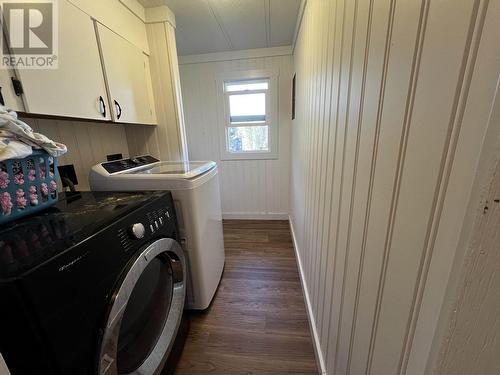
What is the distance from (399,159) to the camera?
18.4 inches

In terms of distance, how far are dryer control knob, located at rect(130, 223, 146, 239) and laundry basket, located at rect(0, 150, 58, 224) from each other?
41 cm

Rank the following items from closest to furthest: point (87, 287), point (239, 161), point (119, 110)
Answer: point (87, 287)
point (119, 110)
point (239, 161)

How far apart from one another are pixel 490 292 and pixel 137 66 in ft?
6.89

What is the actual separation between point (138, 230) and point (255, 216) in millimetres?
2358

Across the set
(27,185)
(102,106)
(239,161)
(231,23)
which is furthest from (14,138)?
(239,161)

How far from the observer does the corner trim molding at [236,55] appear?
8.23 feet

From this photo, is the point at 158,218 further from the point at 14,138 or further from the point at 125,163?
the point at 125,163

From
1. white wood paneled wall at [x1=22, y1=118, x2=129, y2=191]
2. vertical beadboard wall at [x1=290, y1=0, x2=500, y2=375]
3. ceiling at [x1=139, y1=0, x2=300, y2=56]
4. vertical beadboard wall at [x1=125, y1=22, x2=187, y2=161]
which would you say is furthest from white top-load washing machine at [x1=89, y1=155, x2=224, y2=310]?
ceiling at [x1=139, y1=0, x2=300, y2=56]

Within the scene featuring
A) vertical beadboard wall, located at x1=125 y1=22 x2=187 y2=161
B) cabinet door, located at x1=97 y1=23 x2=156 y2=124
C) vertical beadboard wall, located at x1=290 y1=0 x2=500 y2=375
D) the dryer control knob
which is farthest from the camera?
vertical beadboard wall, located at x1=125 y1=22 x2=187 y2=161

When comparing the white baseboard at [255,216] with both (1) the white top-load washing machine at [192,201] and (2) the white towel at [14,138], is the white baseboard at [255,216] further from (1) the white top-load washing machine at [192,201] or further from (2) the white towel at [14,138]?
(2) the white towel at [14,138]

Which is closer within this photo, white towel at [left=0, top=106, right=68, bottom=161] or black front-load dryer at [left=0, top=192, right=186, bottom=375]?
black front-load dryer at [left=0, top=192, right=186, bottom=375]

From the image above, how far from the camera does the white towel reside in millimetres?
702

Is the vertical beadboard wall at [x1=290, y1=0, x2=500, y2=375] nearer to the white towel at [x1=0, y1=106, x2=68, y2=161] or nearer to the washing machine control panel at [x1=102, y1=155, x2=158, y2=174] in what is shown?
the white towel at [x1=0, y1=106, x2=68, y2=161]

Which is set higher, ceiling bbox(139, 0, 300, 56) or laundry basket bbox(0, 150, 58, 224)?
ceiling bbox(139, 0, 300, 56)
